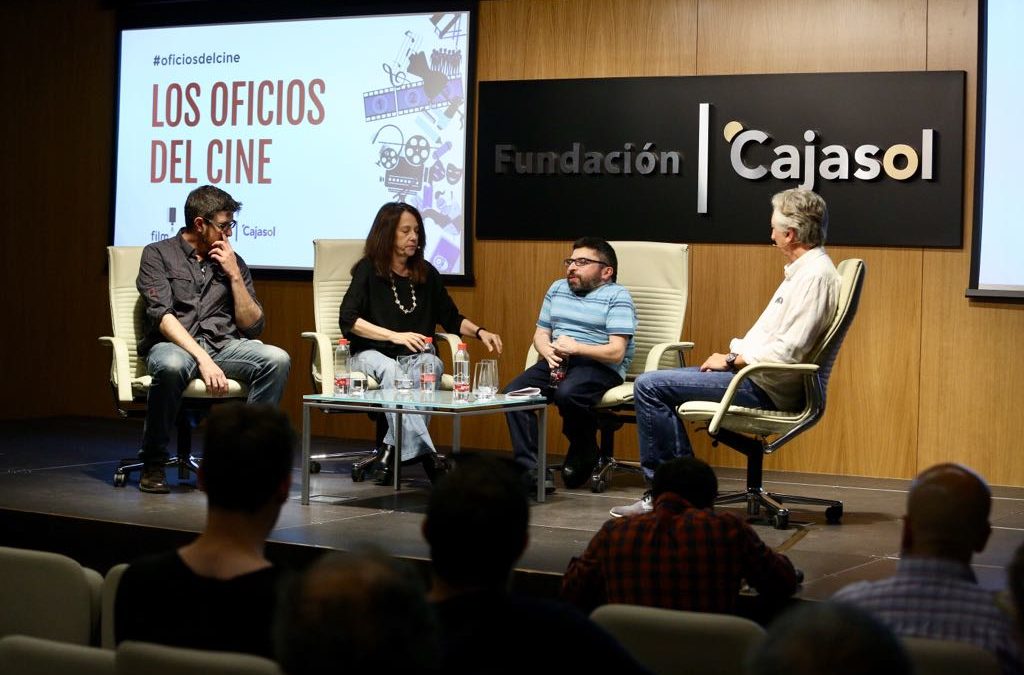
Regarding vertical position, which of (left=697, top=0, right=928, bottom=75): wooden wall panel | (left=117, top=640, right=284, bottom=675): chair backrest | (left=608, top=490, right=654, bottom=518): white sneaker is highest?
(left=697, top=0, right=928, bottom=75): wooden wall panel

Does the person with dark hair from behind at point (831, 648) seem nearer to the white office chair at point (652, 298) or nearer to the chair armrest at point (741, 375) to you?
the chair armrest at point (741, 375)

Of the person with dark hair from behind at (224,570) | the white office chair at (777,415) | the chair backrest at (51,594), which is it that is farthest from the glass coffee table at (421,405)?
the person with dark hair from behind at (224,570)

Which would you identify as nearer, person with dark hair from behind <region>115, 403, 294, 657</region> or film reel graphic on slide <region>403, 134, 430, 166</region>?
person with dark hair from behind <region>115, 403, 294, 657</region>

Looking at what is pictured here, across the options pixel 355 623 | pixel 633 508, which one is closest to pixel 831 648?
pixel 355 623

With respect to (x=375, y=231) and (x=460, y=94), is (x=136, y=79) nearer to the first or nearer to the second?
(x=460, y=94)

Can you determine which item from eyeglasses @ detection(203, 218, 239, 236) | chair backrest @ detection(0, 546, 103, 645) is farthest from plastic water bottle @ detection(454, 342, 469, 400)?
chair backrest @ detection(0, 546, 103, 645)

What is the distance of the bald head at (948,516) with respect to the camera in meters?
2.06

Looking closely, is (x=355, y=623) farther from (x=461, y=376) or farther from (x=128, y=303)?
(x=128, y=303)

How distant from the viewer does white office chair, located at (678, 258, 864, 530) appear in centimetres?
473

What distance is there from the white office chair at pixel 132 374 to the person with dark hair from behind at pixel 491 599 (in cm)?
376

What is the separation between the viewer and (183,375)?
212 inches

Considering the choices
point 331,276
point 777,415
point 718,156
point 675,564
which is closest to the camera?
point 675,564

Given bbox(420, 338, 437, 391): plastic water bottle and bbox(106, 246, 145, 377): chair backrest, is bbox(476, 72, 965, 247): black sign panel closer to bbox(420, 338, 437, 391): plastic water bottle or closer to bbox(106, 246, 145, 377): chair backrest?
bbox(420, 338, 437, 391): plastic water bottle

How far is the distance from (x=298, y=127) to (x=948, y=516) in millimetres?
5983
